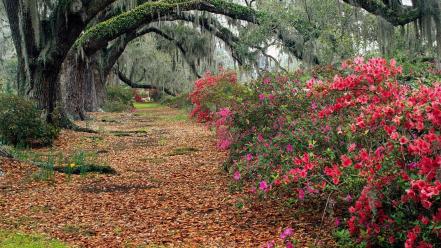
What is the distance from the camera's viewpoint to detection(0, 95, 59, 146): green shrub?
10078mm

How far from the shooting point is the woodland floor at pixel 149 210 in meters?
4.52

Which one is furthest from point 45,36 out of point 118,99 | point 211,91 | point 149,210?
point 118,99

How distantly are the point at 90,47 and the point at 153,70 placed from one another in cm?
2288

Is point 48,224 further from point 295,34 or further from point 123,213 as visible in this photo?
point 295,34

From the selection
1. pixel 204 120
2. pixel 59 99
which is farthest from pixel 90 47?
pixel 204 120

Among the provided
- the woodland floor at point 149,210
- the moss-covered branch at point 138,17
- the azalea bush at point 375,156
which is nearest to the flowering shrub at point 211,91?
the moss-covered branch at point 138,17

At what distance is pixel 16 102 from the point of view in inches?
406

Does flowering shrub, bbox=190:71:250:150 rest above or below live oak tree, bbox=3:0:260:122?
below

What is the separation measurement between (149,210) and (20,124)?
5.80 meters

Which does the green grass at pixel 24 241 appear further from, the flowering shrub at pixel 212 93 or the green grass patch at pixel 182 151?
the flowering shrub at pixel 212 93

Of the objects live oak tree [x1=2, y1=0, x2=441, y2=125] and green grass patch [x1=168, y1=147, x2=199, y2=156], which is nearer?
green grass patch [x1=168, y1=147, x2=199, y2=156]

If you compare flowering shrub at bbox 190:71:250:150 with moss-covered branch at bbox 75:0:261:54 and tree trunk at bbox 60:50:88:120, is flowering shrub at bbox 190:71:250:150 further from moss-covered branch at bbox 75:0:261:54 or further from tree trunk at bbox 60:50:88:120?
tree trunk at bbox 60:50:88:120

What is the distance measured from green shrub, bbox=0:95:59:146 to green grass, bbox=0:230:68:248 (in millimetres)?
5856

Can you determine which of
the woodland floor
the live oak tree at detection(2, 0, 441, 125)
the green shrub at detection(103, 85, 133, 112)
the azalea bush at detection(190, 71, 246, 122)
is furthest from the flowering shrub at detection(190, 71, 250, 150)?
the green shrub at detection(103, 85, 133, 112)
